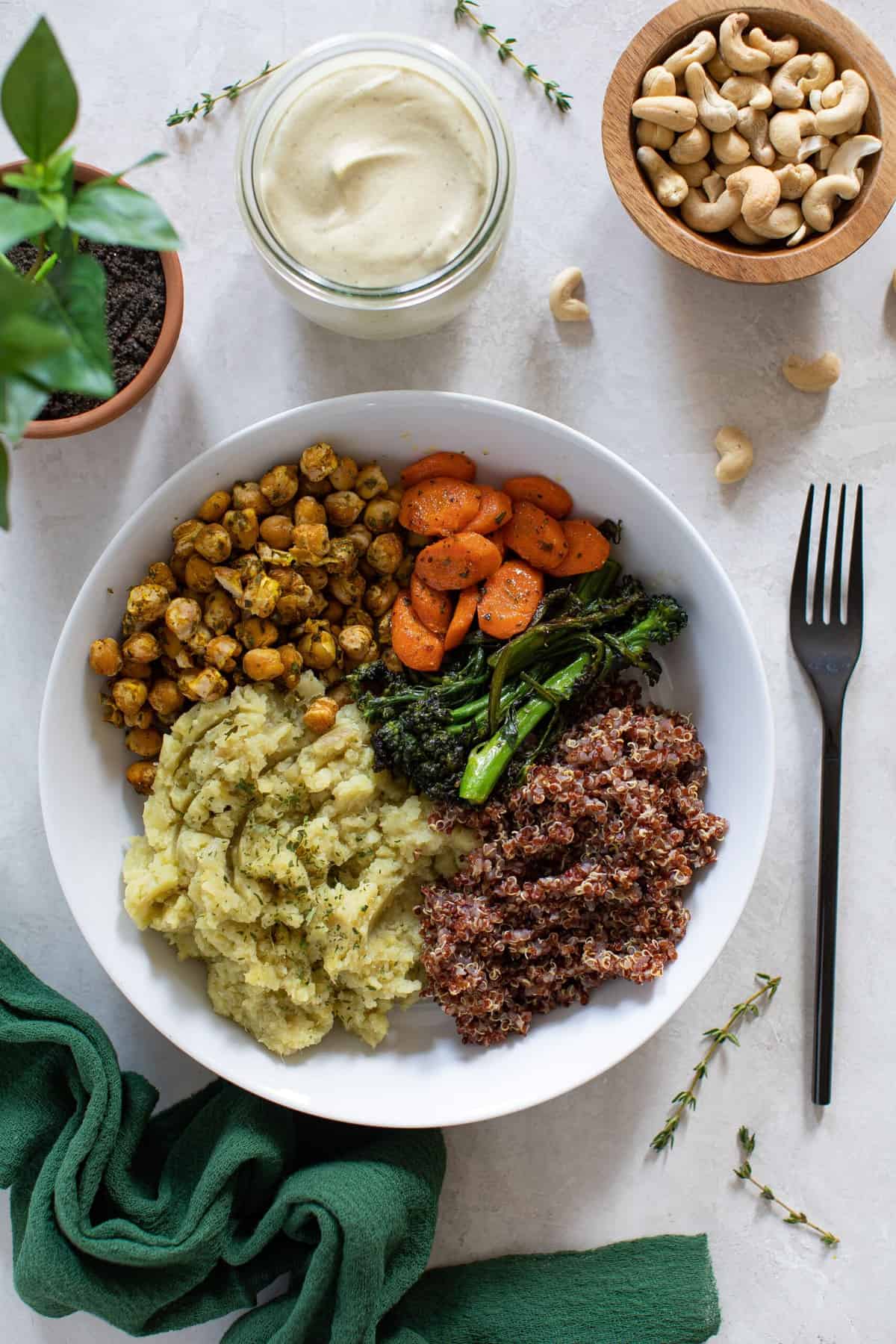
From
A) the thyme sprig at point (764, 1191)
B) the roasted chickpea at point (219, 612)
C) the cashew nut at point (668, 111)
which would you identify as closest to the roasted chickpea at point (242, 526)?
the roasted chickpea at point (219, 612)

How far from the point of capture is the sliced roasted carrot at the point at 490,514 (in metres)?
2.57

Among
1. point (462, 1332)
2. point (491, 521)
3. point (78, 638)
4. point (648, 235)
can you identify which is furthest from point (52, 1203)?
point (648, 235)

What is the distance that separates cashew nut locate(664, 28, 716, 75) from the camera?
2467 millimetres

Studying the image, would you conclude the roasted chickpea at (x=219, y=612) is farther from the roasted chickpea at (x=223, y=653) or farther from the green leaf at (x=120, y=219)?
the green leaf at (x=120, y=219)

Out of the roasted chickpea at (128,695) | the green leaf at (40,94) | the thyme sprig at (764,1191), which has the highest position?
the green leaf at (40,94)

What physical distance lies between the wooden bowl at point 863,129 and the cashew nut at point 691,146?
0.09 m

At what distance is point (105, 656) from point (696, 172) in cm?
170

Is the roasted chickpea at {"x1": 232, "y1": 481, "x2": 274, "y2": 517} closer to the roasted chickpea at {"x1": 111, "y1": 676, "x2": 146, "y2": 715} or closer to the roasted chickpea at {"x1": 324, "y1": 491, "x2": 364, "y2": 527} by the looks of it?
the roasted chickpea at {"x1": 324, "y1": 491, "x2": 364, "y2": 527}

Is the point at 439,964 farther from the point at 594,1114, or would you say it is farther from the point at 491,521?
the point at 491,521

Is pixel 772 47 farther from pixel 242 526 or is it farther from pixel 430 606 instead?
pixel 242 526

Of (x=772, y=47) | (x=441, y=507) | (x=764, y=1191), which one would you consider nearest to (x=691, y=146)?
(x=772, y=47)

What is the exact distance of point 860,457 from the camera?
2811 mm

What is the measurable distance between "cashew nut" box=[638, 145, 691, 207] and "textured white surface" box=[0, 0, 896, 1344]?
0.83ft

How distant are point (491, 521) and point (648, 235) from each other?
0.71 m
